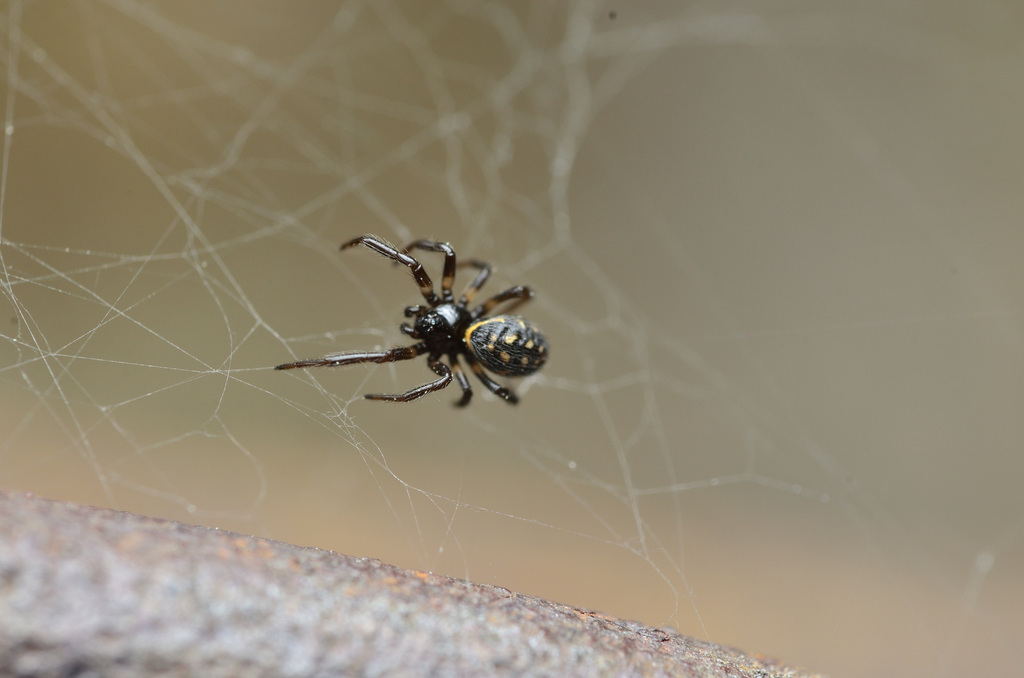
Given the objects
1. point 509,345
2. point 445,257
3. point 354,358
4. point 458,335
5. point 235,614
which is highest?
point 445,257

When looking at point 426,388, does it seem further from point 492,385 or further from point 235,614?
point 235,614

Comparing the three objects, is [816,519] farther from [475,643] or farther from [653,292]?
[475,643]

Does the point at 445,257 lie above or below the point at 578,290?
below

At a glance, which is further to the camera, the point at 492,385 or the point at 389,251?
the point at 492,385

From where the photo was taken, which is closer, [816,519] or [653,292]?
[816,519]

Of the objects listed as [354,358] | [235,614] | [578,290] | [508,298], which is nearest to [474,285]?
[508,298]

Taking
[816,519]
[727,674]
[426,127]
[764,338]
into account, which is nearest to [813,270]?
[764,338]

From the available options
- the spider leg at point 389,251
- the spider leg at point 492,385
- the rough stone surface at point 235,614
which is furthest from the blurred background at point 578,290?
the rough stone surface at point 235,614

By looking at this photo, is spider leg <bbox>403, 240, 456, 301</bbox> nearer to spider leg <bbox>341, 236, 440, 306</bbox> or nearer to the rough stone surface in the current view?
spider leg <bbox>341, 236, 440, 306</bbox>
